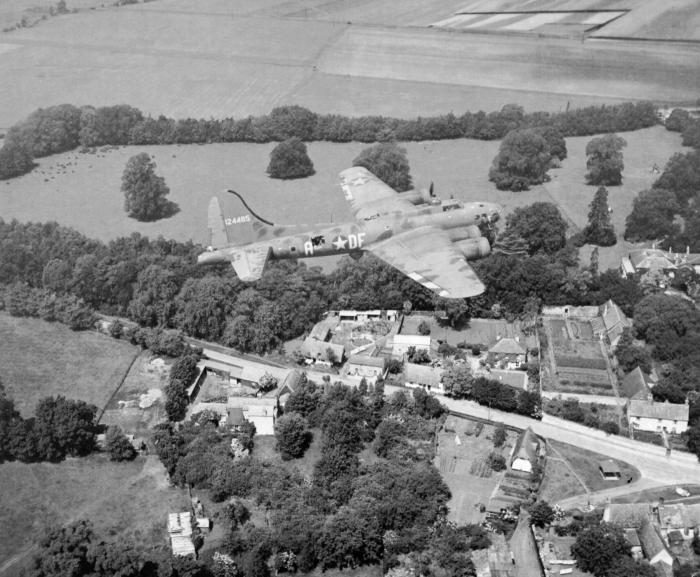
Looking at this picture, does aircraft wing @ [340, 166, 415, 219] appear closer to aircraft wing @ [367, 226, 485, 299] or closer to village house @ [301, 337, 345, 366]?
aircraft wing @ [367, 226, 485, 299]

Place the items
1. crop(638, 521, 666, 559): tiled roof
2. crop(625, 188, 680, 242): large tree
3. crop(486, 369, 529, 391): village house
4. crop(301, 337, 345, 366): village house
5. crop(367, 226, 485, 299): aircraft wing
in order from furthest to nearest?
crop(625, 188, 680, 242): large tree < crop(301, 337, 345, 366): village house < crop(486, 369, 529, 391): village house < crop(367, 226, 485, 299): aircraft wing < crop(638, 521, 666, 559): tiled roof

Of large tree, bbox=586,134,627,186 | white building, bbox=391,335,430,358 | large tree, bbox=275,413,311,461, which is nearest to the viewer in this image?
large tree, bbox=275,413,311,461

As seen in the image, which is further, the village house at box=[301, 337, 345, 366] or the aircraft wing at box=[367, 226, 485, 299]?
the village house at box=[301, 337, 345, 366]

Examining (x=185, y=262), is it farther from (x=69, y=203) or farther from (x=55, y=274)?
(x=69, y=203)

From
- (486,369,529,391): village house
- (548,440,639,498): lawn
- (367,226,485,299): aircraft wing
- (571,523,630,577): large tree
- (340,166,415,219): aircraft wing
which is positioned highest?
(367,226,485,299): aircraft wing

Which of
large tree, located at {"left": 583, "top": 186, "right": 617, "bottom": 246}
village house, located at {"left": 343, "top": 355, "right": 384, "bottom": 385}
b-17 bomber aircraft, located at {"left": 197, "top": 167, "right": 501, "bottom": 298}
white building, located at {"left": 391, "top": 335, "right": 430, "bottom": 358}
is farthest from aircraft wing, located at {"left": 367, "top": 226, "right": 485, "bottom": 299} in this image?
large tree, located at {"left": 583, "top": 186, "right": 617, "bottom": 246}

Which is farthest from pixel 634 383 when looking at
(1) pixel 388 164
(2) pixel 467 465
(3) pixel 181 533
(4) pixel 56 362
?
(4) pixel 56 362

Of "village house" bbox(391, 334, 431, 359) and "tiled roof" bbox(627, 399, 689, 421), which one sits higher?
"tiled roof" bbox(627, 399, 689, 421)
